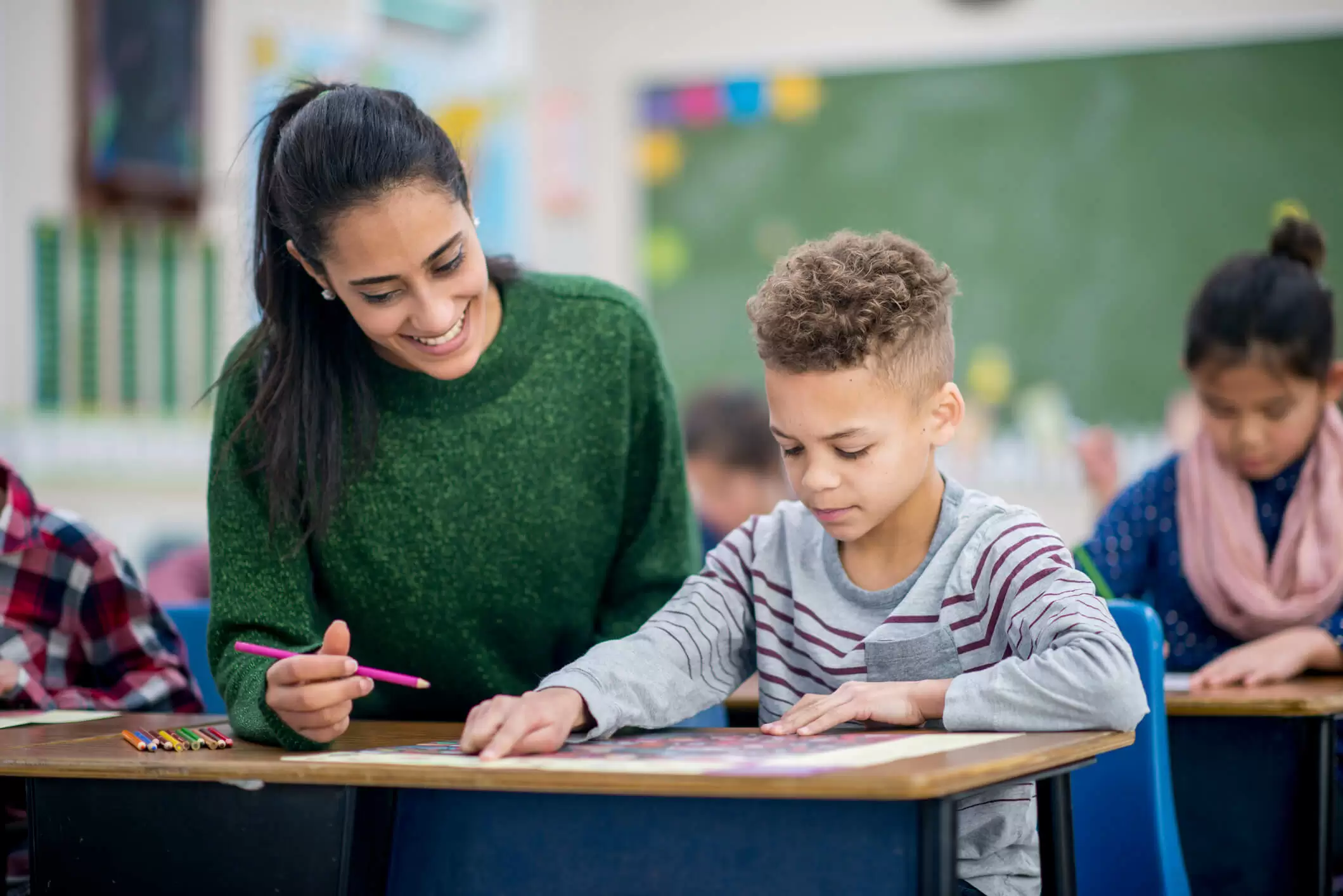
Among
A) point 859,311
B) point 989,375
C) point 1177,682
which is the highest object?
point 989,375

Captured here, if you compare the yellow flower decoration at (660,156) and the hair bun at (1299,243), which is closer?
the hair bun at (1299,243)

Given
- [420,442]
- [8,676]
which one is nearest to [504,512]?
[420,442]

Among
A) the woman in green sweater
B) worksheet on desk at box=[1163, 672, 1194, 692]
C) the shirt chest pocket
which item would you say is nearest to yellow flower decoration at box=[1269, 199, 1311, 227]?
worksheet on desk at box=[1163, 672, 1194, 692]

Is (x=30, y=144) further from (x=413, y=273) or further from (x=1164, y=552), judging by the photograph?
(x=1164, y=552)

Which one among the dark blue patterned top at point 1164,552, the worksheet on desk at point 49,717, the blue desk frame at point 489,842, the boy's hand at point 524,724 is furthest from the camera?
the dark blue patterned top at point 1164,552

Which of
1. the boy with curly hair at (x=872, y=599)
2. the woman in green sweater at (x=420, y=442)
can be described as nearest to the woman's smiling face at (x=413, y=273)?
the woman in green sweater at (x=420, y=442)

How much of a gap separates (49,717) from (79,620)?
0.85 ft

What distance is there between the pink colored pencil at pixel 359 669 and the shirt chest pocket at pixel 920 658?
1.39 ft

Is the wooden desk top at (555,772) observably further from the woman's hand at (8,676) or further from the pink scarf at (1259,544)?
the pink scarf at (1259,544)

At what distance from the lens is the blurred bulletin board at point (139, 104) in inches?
170

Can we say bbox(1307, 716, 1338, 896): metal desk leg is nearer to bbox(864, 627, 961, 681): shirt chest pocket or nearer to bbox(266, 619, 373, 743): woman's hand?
bbox(864, 627, 961, 681): shirt chest pocket

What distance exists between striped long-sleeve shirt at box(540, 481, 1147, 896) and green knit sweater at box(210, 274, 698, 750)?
0.59 ft

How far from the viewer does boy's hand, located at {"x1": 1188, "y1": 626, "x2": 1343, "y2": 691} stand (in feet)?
6.03

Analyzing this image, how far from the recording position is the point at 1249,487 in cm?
225
